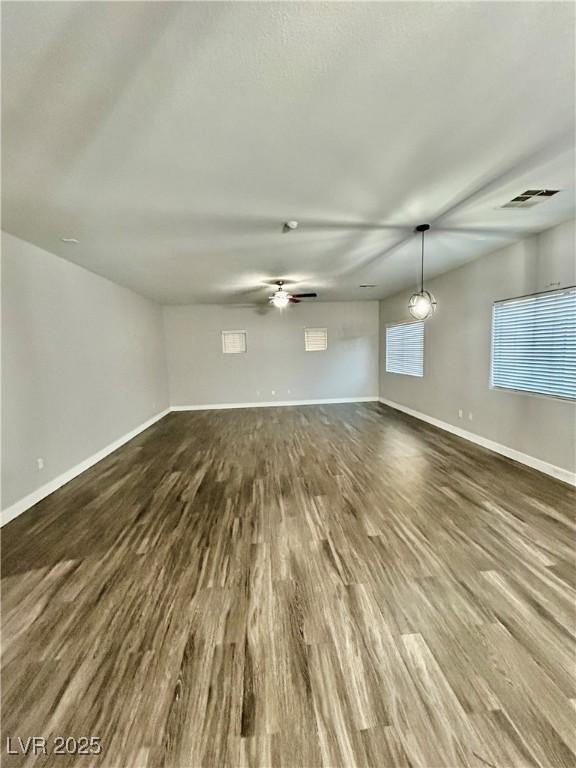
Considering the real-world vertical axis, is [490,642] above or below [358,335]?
below

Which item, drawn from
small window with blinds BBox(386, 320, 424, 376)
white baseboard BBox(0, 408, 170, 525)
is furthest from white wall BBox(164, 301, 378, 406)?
white baseboard BBox(0, 408, 170, 525)

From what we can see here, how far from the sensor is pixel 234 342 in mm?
8203

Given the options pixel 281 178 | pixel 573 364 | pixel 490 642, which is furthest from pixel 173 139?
pixel 573 364

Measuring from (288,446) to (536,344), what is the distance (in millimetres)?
3678

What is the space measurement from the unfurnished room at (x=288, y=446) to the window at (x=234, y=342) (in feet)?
11.0

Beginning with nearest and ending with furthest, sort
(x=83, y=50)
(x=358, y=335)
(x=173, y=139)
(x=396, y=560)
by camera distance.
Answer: (x=83, y=50) < (x=173, y=139) < (x=396, y=560) < (x=358, y=335)

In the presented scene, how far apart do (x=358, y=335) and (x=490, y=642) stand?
24.7ft

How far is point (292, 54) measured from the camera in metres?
1.36

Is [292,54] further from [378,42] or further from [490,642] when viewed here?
[490,642]

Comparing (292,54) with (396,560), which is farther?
(396,560)

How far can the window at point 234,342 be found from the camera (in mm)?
8156

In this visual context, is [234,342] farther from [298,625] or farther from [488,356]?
[298,625]

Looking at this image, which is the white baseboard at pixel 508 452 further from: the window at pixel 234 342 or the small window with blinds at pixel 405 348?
the window at pixel 234 342

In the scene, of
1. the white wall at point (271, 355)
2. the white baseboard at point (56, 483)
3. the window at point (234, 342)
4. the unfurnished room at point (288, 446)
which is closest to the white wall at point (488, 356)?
the unfurnished room at point (288, 446)
